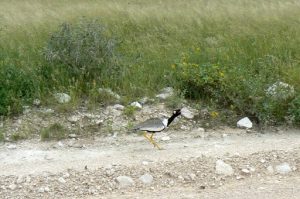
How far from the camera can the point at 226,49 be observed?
8352 millimetres

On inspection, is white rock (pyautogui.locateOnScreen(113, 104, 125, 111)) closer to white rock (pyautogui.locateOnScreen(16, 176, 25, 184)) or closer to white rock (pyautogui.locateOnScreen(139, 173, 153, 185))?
white rock (pyautogui.locateOnScreen(139, 173, 153, 185))

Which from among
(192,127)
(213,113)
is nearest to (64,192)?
(192,127)

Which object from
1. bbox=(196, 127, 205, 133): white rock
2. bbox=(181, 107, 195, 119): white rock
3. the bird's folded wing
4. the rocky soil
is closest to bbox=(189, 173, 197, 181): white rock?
the rocky soil

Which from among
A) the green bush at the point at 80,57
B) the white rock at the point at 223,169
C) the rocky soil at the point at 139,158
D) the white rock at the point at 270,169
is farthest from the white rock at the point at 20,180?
the white rock at the point at 270,169

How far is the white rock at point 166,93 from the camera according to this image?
6.60m

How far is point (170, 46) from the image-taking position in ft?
29.3

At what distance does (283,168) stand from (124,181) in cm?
173

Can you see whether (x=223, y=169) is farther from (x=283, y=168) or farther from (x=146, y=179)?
(x=146, y=179)

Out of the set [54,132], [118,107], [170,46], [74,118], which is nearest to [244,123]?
[118,107]

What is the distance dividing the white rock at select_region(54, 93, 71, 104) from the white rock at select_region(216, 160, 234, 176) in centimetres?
246

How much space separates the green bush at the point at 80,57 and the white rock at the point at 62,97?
327 mm

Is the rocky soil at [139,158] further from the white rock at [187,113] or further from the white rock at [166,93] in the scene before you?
the white rock at [166,93]

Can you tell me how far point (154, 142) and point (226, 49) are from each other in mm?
3637

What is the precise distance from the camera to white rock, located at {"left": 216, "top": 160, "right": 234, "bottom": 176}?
15.5 ft
